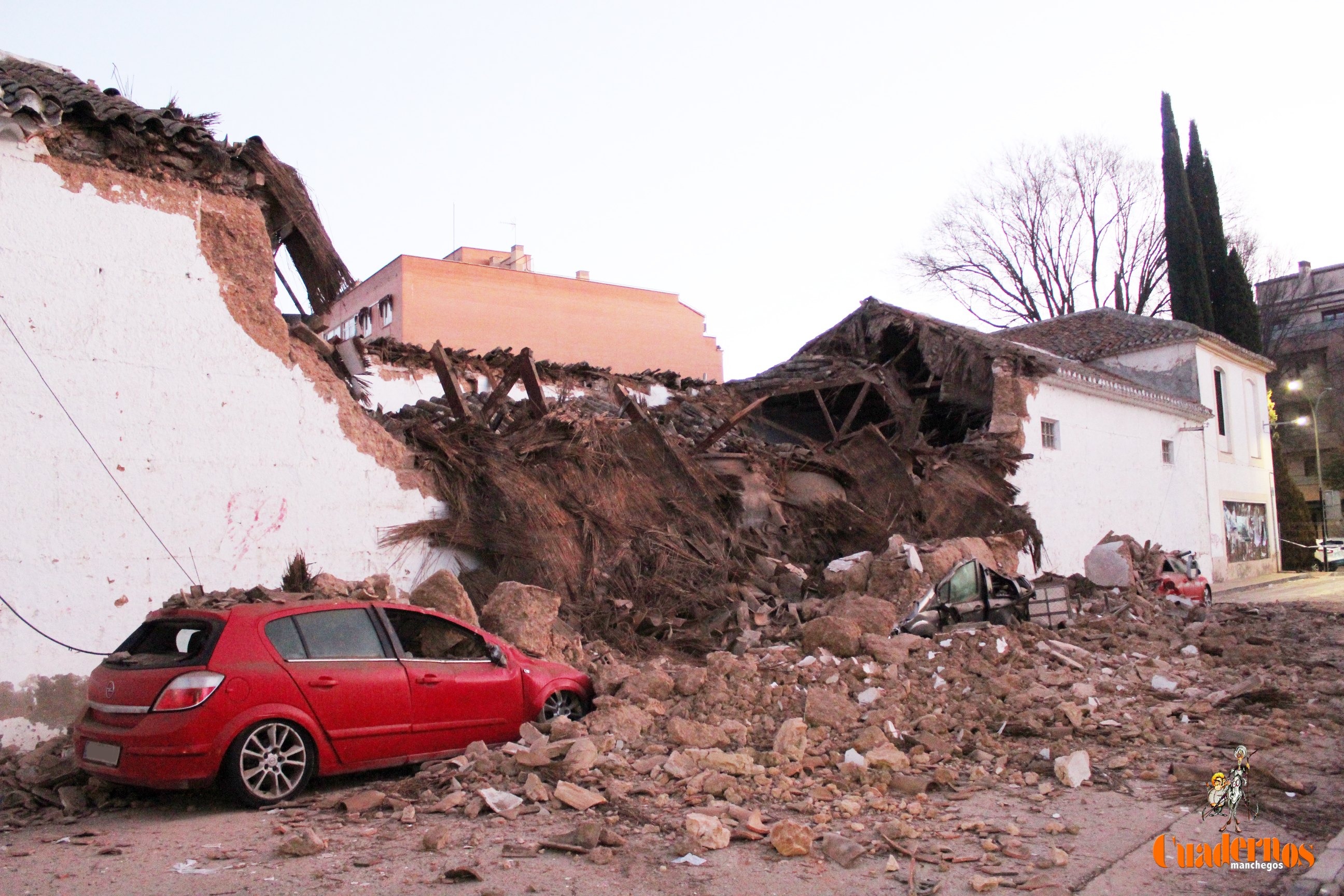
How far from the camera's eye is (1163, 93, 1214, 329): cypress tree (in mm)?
34781

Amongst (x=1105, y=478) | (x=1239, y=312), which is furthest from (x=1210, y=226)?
(x=1105, y=478)

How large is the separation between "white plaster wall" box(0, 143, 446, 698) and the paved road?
59.8 ft

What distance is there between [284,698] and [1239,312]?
37.5m

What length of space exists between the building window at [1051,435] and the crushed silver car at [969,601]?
25.5 feet

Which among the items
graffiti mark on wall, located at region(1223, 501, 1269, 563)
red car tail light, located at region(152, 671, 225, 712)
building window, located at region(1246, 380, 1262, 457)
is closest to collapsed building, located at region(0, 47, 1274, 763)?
red car tail light, located at region(152, 671, 225, 712)

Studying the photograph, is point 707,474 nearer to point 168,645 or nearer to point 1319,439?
point 168,645

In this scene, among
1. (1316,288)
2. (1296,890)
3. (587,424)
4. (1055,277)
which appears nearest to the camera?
(1296,890)

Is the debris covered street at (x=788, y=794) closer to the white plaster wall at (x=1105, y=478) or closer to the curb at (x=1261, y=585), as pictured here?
the white plaster wall at (x=1105, y=478)

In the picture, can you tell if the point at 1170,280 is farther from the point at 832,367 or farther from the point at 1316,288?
the point at 832,367

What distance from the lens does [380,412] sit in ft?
36.7

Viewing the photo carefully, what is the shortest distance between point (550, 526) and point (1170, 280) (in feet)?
106

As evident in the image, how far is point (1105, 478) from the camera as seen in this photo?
2111 cm

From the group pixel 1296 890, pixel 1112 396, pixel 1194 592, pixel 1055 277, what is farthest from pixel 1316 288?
pixel 1296 890

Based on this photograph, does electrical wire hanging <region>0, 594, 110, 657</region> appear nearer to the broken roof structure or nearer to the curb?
the curb
